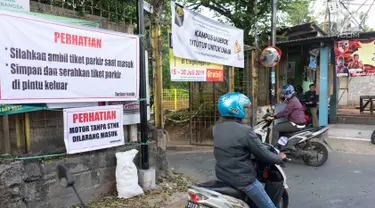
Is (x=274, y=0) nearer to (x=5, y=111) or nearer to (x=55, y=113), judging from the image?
(x=55, y=113)

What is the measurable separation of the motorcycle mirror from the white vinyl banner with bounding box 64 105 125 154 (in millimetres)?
1984

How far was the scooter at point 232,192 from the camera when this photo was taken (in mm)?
2725

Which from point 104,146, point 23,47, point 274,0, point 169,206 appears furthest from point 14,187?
point 274,0

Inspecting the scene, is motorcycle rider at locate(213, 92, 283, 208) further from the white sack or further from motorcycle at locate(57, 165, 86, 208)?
the white sack

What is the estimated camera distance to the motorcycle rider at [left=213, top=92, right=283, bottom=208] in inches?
108

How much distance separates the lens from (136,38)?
184 inches

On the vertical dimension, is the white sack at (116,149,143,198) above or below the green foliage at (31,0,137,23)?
below

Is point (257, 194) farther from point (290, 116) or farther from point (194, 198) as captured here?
point (290, 116)

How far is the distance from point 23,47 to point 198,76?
3641mm

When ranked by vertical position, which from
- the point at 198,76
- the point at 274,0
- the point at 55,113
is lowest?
the point at 55,113

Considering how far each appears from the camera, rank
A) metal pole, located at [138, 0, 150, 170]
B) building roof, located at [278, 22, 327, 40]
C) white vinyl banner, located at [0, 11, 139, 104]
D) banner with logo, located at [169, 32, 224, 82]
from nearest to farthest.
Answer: white vinyl banner, located at [0, 11, 139, 104], metal pole, located at [138, 0, 150, 170], banner with logo, located at [169, 32, 224, 82], building roof, located at [278, 22, 327, 40]

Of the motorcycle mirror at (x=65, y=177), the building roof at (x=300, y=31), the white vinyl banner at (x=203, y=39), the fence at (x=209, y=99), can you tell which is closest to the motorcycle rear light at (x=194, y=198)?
the motorcycle mirror at (x=65, y=177)

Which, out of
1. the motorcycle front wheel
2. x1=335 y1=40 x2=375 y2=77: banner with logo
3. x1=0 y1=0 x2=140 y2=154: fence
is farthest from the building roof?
the motorcycle front wheel

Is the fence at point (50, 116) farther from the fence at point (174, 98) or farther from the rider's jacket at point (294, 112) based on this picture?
the fence at point (174, 98)
